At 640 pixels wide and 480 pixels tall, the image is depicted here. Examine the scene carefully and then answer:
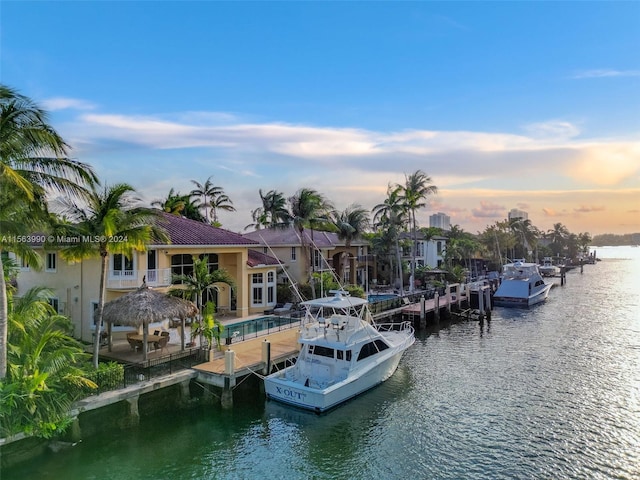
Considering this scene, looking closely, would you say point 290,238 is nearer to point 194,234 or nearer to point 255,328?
point 194,234

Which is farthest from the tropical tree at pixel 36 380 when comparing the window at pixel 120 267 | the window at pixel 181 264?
the window at pixel 181 264

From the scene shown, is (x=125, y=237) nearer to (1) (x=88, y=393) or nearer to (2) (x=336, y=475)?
(1) (x=88, y=393)

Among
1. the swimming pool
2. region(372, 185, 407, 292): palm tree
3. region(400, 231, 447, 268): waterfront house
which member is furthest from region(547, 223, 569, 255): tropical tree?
the swimming pool

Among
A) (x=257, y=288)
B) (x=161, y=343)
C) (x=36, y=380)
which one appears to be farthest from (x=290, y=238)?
(x=36, y=380)

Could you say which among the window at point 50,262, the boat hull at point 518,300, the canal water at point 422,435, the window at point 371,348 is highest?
the window at point 50,262

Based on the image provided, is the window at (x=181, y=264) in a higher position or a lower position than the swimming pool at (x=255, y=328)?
higher

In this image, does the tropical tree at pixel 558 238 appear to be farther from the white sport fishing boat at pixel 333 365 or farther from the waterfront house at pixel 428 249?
the white sport fishing boat at pixel 333 365

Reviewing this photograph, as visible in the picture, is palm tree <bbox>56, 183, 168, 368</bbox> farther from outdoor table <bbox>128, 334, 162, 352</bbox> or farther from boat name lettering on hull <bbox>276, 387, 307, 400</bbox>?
boat name lettering on hull <bbox>276, 387, 307, 400</bbox>
